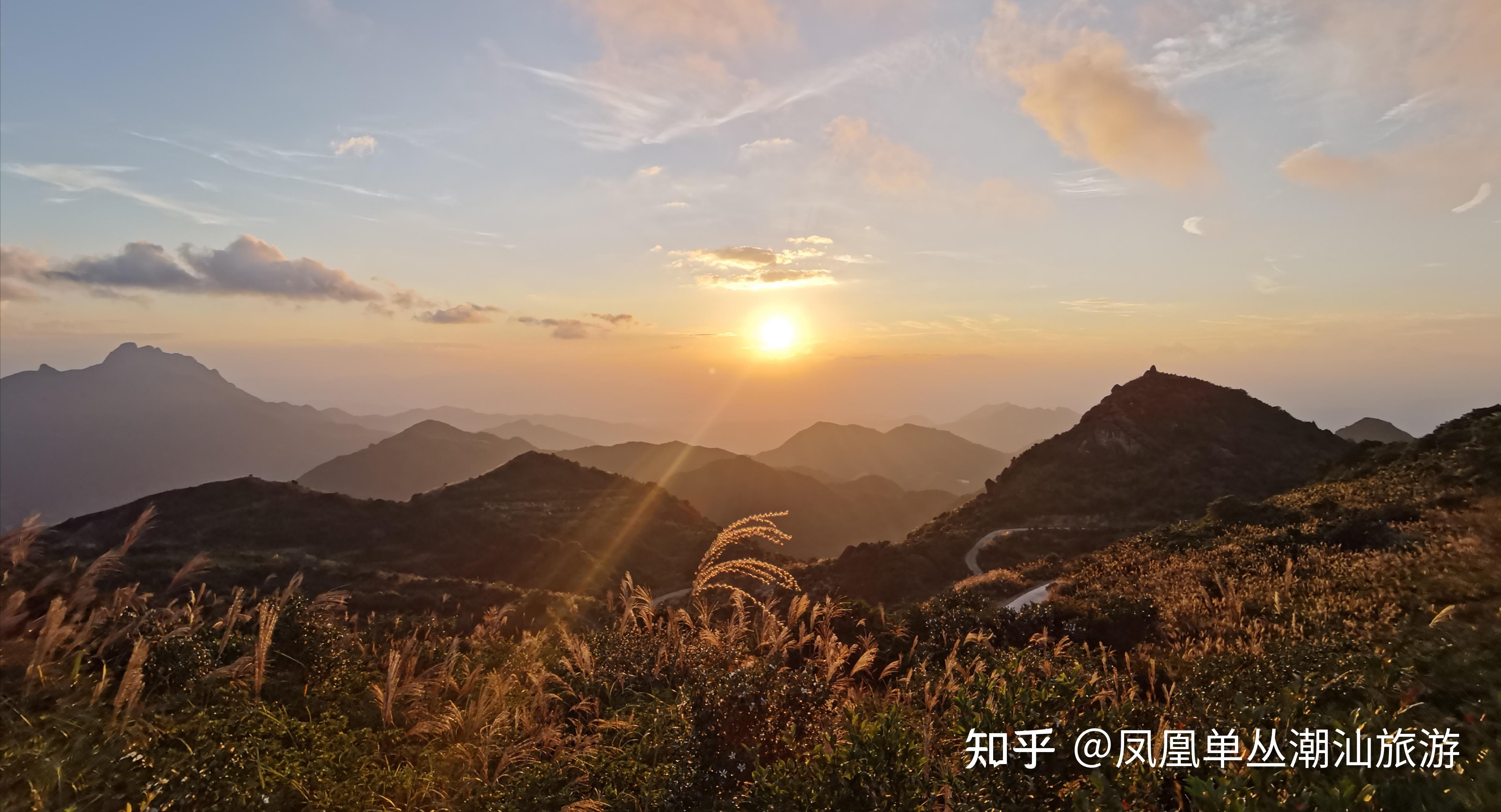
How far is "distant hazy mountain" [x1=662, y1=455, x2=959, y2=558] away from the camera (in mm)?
129625

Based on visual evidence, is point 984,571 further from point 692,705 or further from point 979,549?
point 692,705

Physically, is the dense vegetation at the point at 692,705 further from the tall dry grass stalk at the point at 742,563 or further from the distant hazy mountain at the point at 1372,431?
the distant hazy mountain at the point at 1372,431

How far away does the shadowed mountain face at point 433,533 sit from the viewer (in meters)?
56.3

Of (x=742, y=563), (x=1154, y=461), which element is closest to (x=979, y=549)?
(x=1154, y=461)

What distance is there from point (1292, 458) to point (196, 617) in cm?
8921

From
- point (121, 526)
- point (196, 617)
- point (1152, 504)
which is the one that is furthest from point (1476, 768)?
point (121, 526)

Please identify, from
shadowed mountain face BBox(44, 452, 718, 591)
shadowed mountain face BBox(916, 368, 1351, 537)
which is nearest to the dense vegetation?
shadowed mountain face BBox(44, 452, 718, 591)

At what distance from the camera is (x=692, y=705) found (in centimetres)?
606

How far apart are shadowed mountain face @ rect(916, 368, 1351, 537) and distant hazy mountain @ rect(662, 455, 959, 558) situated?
55.9 meters

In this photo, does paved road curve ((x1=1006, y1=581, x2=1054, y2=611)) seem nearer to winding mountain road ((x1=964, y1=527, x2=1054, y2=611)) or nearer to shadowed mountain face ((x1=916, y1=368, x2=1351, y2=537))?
winding mountain road ((x1=964, y1=527, x2=1054, y2=611))

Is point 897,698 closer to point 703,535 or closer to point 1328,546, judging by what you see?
point 1328,546

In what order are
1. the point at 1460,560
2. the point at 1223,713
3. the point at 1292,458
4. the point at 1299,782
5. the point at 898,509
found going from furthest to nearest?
the point at 898,509
the point at 1292,458
the point at 1460,560
the point at 1223,713
the point at 1299,782

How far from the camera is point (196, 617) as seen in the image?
7.38 metres

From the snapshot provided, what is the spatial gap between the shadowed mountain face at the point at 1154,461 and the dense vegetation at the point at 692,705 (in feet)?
175
